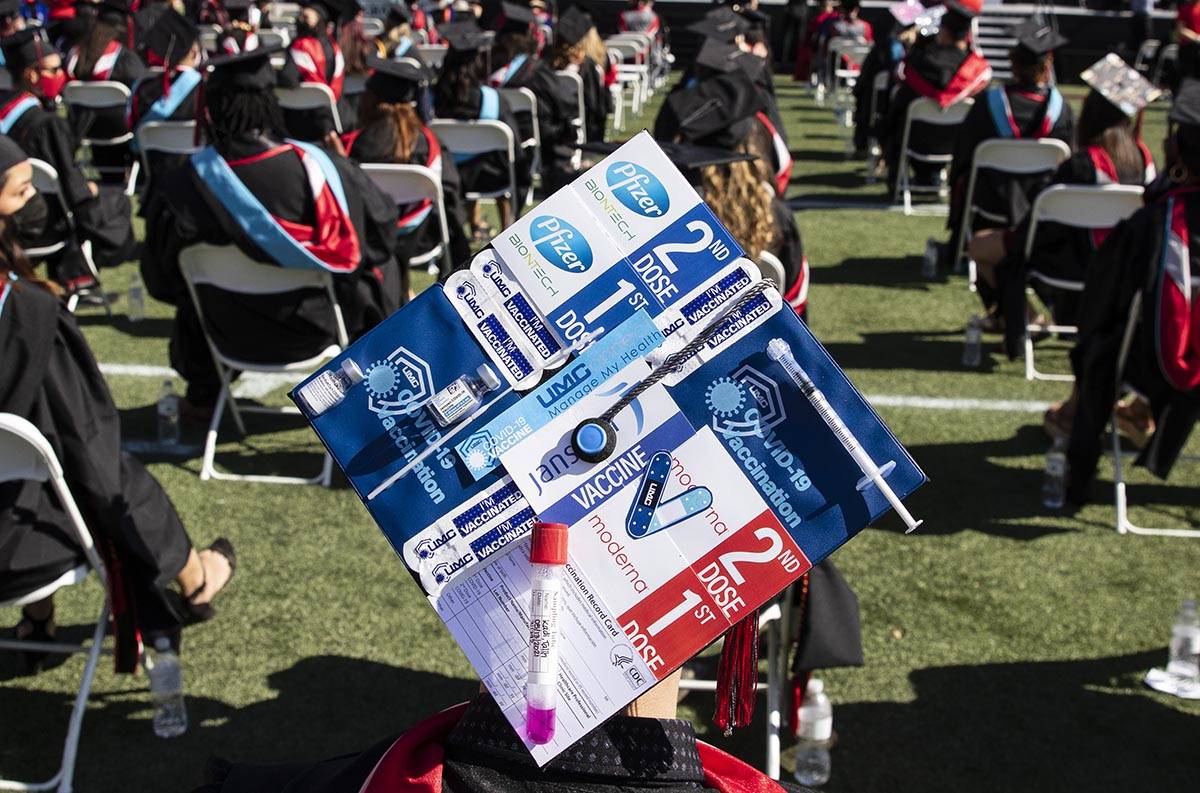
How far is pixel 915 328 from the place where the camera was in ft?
25.4

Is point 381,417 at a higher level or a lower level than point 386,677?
higher

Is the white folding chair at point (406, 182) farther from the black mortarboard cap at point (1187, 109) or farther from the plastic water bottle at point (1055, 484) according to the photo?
the black mortarboard cap at point (1187, 109)

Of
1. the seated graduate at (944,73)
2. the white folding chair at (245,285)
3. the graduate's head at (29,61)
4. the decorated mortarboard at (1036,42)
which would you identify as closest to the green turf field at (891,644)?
the white folding chair at (245,285)

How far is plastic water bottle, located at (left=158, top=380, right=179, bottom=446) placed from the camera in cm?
589

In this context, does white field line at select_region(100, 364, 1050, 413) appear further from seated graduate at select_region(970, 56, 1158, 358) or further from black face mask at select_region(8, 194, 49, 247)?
black face mask at select_region(8, 194, 49, 247)

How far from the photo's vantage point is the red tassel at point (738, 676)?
5.46 ft

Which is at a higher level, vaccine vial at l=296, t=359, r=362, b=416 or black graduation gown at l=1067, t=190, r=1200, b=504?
vaccine vial at l=296, t=359, r=362, b=416

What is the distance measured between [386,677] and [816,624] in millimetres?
1387

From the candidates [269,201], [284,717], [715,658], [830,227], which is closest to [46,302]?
[284,717]

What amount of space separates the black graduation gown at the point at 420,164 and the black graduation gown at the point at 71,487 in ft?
10.0

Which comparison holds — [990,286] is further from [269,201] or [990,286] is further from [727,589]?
[727,589]

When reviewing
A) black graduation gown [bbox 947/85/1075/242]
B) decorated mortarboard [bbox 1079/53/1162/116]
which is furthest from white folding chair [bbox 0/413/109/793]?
black graduation gown [bbox 947/85/1075/242]

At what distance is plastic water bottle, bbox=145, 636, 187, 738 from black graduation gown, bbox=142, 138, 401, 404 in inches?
76.2

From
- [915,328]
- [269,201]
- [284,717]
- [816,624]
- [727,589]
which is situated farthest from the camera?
[915,328]
